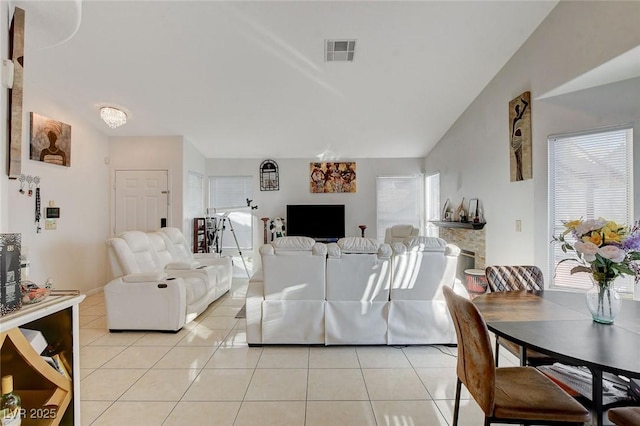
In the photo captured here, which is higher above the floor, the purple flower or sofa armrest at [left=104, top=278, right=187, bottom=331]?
the purple flower

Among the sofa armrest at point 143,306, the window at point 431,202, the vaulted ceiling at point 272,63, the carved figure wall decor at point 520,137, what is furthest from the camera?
the window at point 431,202

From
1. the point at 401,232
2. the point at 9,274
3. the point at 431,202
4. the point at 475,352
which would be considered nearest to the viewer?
the point at 9,274

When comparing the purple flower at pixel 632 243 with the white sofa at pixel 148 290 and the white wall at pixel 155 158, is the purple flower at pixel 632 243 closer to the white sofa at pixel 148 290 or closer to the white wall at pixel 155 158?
the white sofa at pixel 148 290

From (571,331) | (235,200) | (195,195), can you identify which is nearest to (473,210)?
(571,331)

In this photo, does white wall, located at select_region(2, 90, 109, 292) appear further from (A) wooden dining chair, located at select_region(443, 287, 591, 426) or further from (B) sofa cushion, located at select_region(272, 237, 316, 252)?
(A) wooden dining chair, located at select_region(443, 287, 591, 426)

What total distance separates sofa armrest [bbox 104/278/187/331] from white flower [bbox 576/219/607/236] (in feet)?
11.4

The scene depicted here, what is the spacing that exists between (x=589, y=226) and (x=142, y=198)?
5891 millimetres

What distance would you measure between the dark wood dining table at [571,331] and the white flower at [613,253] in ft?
1.17

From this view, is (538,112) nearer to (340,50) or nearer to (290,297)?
(340,50)

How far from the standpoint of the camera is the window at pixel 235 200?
6.66 metres

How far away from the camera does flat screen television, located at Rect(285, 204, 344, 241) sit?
6.44 m

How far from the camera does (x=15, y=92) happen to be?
1.47 metres

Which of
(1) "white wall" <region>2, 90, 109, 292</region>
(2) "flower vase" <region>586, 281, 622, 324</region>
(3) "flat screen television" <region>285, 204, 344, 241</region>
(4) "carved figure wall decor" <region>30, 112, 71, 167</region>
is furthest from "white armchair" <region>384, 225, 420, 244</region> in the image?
(4) "carved figure wall decor" <region>30, 112, 71, 167</region>

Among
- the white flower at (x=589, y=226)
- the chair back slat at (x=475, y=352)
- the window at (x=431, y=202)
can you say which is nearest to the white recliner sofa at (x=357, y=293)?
the chair back slat at (x=475, y=352)
